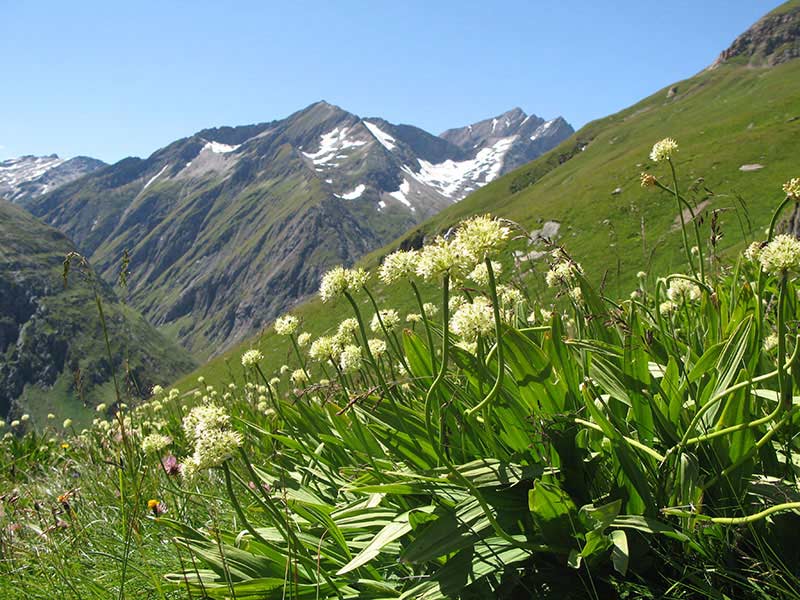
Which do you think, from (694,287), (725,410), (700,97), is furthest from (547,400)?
(700,97)

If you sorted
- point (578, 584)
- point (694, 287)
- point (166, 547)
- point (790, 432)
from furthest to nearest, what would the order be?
point (694, 287) < point (166, 547) < point (790, 432) < point (578, 584)

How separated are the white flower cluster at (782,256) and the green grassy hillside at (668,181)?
427 centimetres

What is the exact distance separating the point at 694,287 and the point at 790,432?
3.27 m

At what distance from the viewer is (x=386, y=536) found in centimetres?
317

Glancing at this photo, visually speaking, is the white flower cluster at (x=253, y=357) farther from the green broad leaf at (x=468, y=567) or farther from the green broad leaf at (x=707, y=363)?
the green broad leaf at (x=707, y=363)

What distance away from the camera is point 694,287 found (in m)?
6.36

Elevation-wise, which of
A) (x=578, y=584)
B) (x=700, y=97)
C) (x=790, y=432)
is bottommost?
(x=578, y=584)

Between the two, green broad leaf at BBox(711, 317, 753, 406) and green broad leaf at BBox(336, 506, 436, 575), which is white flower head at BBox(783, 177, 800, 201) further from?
green broad leaf at BBox(336, 506, 436, 575)

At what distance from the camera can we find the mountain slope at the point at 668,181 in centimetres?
3634

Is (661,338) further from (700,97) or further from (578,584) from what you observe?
(700,97)

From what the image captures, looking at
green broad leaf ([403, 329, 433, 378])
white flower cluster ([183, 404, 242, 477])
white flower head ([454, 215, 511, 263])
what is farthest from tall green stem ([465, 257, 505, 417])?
green broad leaf ([403, 329, 433, 378])

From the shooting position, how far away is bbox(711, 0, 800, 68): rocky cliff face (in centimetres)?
11738

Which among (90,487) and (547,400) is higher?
(547,400)

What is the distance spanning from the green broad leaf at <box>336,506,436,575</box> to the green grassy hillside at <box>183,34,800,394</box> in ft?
15.9
